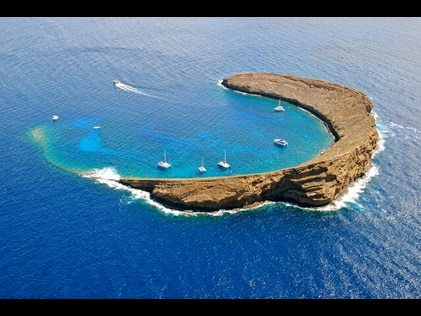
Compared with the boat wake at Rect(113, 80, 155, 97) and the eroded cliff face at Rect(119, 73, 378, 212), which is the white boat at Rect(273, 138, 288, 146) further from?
the boat wake at Rect(113, 80, 155, 97)

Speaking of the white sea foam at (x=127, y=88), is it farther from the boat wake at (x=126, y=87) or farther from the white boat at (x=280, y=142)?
the white boat at (x=280, y=142)

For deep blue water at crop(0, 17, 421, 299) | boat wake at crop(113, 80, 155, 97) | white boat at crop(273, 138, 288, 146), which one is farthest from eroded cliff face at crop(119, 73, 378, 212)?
boat wake at crop(113, 80, 155, 97)

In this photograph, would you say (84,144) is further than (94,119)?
No

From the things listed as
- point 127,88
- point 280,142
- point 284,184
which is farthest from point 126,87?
point 284,184

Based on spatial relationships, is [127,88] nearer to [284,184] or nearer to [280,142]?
[280,142]

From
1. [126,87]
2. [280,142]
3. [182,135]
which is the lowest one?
[126,87]

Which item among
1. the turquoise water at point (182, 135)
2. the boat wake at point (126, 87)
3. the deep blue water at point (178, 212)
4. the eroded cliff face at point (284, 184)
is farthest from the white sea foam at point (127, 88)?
the eroded cliff face at point (284, 184)
